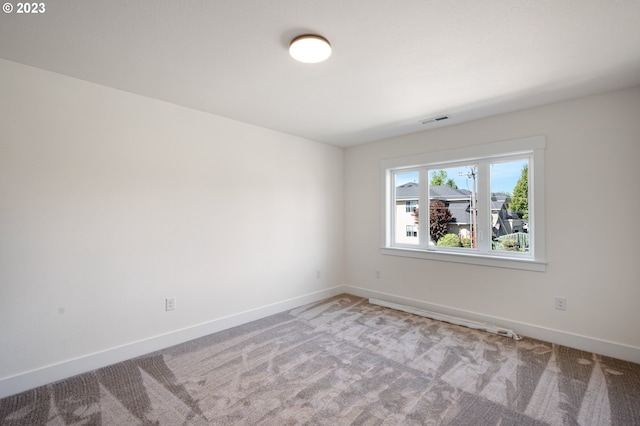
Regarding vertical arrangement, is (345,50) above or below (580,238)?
above

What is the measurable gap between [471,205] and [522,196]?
54 centimetres

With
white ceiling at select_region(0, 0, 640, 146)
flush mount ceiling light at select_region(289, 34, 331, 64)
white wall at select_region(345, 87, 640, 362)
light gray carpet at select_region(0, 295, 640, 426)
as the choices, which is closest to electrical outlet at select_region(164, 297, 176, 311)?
light gray carpet at select_region(0, 295, 640, 426)

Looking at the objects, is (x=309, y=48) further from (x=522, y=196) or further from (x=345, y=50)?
(x=522, y=196)

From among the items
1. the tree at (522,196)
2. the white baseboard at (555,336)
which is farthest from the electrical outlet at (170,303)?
the tree at (522,196)

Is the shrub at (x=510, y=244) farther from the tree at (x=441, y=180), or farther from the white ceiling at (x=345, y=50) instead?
the white ceiling at (x=345, y=50)

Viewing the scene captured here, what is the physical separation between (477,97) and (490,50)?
869mm

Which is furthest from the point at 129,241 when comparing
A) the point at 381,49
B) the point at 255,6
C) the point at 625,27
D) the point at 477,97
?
the point at 625,27

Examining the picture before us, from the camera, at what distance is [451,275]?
11.9 feet

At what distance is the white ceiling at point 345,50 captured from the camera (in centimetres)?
162

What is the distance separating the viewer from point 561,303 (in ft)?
9.42

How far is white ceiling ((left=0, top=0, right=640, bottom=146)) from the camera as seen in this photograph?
5.30ft

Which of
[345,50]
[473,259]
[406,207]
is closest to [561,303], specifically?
[473,259]

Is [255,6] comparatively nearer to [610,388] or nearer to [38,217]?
[38,217]

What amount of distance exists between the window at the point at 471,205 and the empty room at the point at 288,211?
0.03 metres
